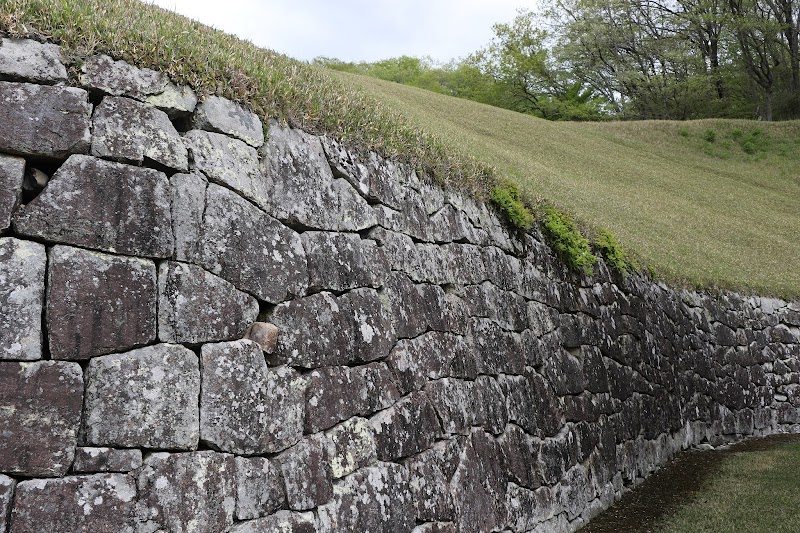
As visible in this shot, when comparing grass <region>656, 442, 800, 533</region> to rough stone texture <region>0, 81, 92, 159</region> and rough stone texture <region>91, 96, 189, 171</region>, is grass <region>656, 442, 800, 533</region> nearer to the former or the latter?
rough stone texture <region>91, 96, 189, 171</region>

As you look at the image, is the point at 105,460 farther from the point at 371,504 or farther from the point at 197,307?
the point at 371,504

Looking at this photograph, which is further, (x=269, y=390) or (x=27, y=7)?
(x=269, y=390)

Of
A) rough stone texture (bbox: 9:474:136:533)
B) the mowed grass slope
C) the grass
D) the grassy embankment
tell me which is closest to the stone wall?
rough stone texture (bbox: 9:474:136:533)

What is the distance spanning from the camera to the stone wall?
3.64 metres

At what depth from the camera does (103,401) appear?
3.70m

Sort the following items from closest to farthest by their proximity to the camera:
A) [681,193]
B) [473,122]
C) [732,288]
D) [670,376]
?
1. [670,376]
2. [732,288]
3. [681,193]
4. [473,122]

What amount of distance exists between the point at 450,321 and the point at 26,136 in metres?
4.01

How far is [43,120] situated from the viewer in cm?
387

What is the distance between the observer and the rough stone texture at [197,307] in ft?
13.4

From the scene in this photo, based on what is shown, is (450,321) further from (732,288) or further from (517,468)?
(732,288)

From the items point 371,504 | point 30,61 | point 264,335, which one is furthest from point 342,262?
point 30,61

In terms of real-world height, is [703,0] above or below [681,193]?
above

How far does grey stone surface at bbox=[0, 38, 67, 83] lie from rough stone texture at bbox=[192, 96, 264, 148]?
888 mm

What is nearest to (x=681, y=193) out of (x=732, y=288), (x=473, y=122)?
(x=473, y=122)
